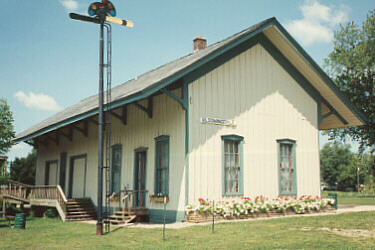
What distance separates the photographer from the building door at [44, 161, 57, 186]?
22453 mm

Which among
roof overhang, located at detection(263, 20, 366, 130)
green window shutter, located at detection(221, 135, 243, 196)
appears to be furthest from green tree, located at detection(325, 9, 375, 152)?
green window shutter, located at detection(221, 135, 243, 196)

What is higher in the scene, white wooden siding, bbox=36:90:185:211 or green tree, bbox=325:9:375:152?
green tree, bbox=325:9:375:152

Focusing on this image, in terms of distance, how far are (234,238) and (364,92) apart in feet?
80.4

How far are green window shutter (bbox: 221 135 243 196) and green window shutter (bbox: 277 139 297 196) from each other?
2083 mm

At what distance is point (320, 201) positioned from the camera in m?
17.0

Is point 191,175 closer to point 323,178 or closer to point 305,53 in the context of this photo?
point 305,53

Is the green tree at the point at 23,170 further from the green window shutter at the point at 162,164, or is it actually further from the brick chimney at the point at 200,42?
the green window shutter at the point at 162,164

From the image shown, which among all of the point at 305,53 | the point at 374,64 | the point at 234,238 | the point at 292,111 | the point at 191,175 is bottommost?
the point at 234,238

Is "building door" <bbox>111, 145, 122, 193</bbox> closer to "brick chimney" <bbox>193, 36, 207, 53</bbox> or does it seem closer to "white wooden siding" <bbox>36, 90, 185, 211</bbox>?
"white wooden siding" <bbox>36, 90, 185, 211</bbox>

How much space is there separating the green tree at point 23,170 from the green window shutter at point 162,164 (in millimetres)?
25116

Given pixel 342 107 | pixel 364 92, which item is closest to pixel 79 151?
pixel 342 107

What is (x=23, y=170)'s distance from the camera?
36.9 meters

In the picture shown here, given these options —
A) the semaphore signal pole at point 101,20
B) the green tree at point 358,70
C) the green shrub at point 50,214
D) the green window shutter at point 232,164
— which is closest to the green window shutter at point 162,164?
the green window shutter at point 232,164

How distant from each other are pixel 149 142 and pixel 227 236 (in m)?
6.23
